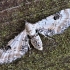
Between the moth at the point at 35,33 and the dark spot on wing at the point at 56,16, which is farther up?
the dark spot on wing at the point at 56,16

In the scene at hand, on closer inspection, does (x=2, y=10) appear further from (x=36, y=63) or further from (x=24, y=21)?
(x=36, y=63)

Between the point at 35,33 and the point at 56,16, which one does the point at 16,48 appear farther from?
the point at 56,16

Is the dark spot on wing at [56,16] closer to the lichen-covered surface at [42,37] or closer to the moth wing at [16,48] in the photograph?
the lichen-covered surface at [42,37]

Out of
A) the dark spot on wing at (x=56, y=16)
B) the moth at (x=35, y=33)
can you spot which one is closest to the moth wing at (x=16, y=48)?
the moth at (x=35, y=33)

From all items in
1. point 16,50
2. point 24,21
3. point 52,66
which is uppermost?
point 24,21

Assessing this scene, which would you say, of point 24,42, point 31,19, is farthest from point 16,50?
point 31,19
